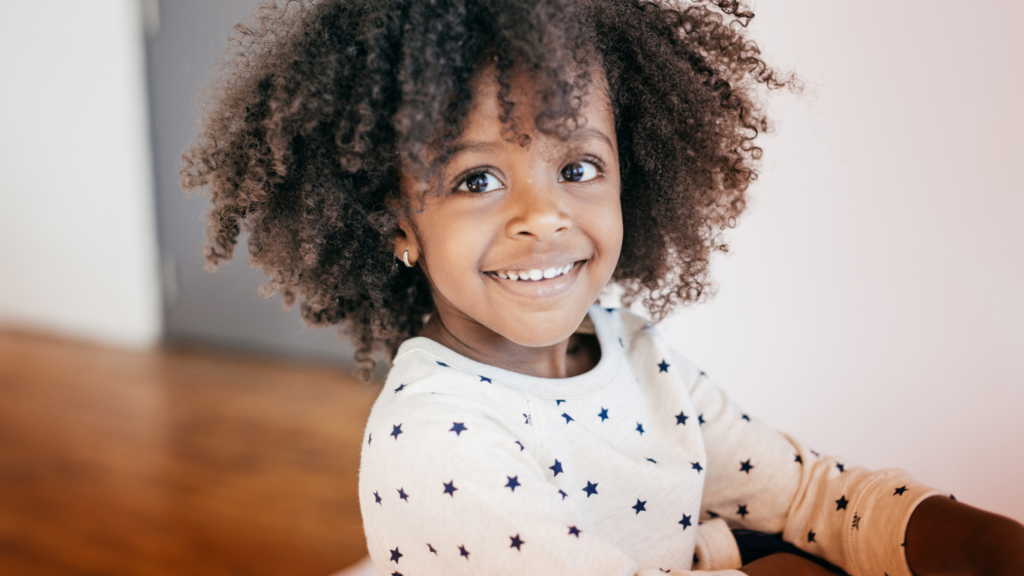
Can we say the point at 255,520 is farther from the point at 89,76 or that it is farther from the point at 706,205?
the point at 89,76

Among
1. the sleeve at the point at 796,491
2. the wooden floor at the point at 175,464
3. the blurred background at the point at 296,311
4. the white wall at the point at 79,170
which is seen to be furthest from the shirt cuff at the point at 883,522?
the white wall at the point at 79,170

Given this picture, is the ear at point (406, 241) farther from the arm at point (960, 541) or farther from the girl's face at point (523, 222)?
the arm at point (960, 541)

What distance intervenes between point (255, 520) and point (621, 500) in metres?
1.12

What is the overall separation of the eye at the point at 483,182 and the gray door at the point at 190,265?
161 centimetres

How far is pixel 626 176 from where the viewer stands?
93 cm

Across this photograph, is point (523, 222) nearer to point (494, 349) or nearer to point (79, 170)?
point (494, 349)

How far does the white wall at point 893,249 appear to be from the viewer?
103 centimetres

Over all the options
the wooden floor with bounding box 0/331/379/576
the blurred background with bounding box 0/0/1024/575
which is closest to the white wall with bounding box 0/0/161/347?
the blurred background with bounding box 0/0/1024/575

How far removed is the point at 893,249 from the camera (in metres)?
1.11

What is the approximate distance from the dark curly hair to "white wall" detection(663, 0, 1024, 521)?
195mm

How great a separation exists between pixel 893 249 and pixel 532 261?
2.19 ft

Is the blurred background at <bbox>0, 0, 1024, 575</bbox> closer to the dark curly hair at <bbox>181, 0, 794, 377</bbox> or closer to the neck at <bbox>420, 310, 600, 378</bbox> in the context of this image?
the dark curly hair at <bbox>181, 0, 794, 377</bbox>

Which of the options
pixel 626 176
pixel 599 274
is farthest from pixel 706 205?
pixel 599 274

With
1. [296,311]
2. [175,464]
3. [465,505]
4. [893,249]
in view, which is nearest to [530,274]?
[465,505]
